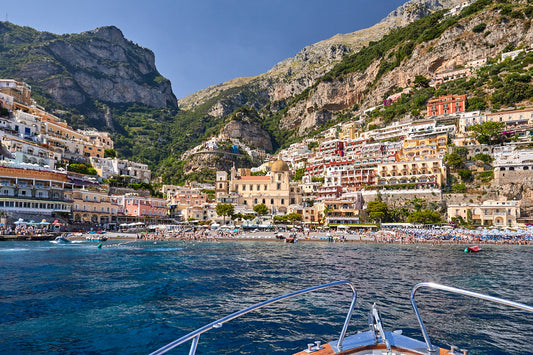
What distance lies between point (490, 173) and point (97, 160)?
8056 centimetres

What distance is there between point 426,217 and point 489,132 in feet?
84.1

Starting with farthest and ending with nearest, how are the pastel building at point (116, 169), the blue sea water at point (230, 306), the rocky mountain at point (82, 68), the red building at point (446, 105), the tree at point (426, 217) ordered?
the rocky mountain at point (82, 68) → the red building at point (446, 105) → the pastel building at point (116, 169) → the tree at point (426, 217) → the blue sea water at point (230, 306)

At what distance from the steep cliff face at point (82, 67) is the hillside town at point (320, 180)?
6022cm

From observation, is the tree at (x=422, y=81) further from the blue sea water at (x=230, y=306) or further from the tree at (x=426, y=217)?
the blue sea water at (x=230, y=306)

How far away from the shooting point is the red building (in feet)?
271

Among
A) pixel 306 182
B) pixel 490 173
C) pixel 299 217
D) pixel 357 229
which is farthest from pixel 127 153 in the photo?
pixel 490 173

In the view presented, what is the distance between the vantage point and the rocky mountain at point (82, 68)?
442 ft

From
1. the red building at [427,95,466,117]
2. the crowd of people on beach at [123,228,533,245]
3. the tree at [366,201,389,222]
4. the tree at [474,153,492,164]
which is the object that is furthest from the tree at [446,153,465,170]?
the red building at [427,95,466,117]

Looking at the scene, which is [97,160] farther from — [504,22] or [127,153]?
[504,22]

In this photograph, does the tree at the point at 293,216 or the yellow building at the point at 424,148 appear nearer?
the tree at the point at 293,216

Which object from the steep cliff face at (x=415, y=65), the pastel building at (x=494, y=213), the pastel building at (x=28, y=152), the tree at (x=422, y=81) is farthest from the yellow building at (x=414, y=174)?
the pastel building at (x=28, y=152)

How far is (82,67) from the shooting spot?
15662cm

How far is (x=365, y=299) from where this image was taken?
1488cm

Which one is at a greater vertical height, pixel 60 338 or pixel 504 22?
pixel 504 22
